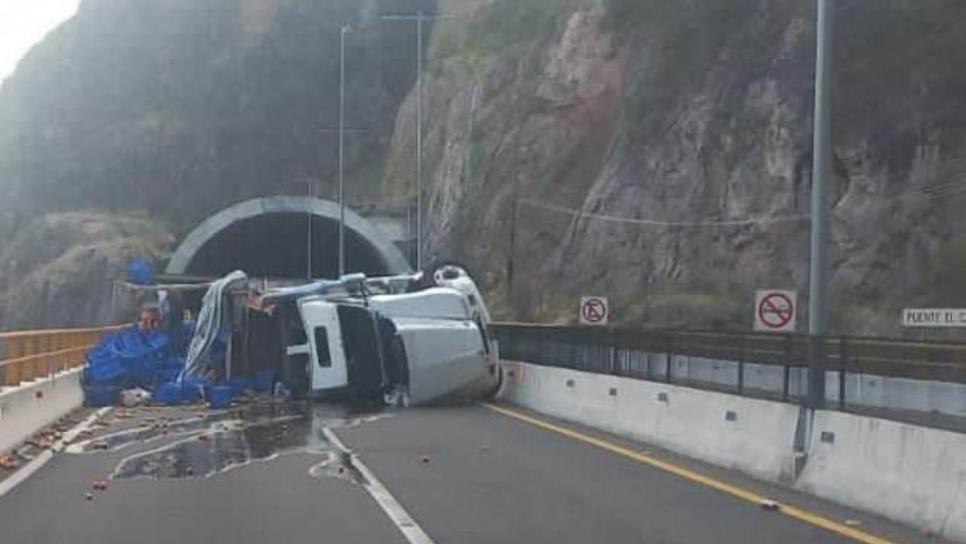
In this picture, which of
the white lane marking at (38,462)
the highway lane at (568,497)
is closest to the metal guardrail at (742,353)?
the highway lane at (568,497)

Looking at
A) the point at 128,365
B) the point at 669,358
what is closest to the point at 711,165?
the point at 128,365

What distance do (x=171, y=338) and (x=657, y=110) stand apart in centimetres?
2501

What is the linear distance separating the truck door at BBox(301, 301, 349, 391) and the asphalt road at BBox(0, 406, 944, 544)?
8296 mm

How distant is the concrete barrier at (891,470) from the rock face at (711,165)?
26.9 metres

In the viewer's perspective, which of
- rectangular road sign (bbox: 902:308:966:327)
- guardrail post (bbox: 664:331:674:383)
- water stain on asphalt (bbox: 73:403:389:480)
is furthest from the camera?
guardrail post (bbox: 664:331:674:383)

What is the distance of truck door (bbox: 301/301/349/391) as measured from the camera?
2852 centimetres

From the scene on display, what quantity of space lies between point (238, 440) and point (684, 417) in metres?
6.23

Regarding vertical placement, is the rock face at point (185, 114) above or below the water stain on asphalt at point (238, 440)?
above

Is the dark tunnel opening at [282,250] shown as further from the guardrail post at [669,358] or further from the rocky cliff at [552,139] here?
the guardrail post at [669,358]

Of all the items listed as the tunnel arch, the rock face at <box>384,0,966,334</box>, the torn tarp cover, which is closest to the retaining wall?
the torn tarp cover

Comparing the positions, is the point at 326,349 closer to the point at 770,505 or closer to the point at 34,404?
the point at 34,404

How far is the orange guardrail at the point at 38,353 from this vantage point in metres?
21.1

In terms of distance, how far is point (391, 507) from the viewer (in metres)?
13.2

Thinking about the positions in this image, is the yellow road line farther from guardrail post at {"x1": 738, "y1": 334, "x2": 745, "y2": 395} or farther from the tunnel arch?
the tunnel arch
